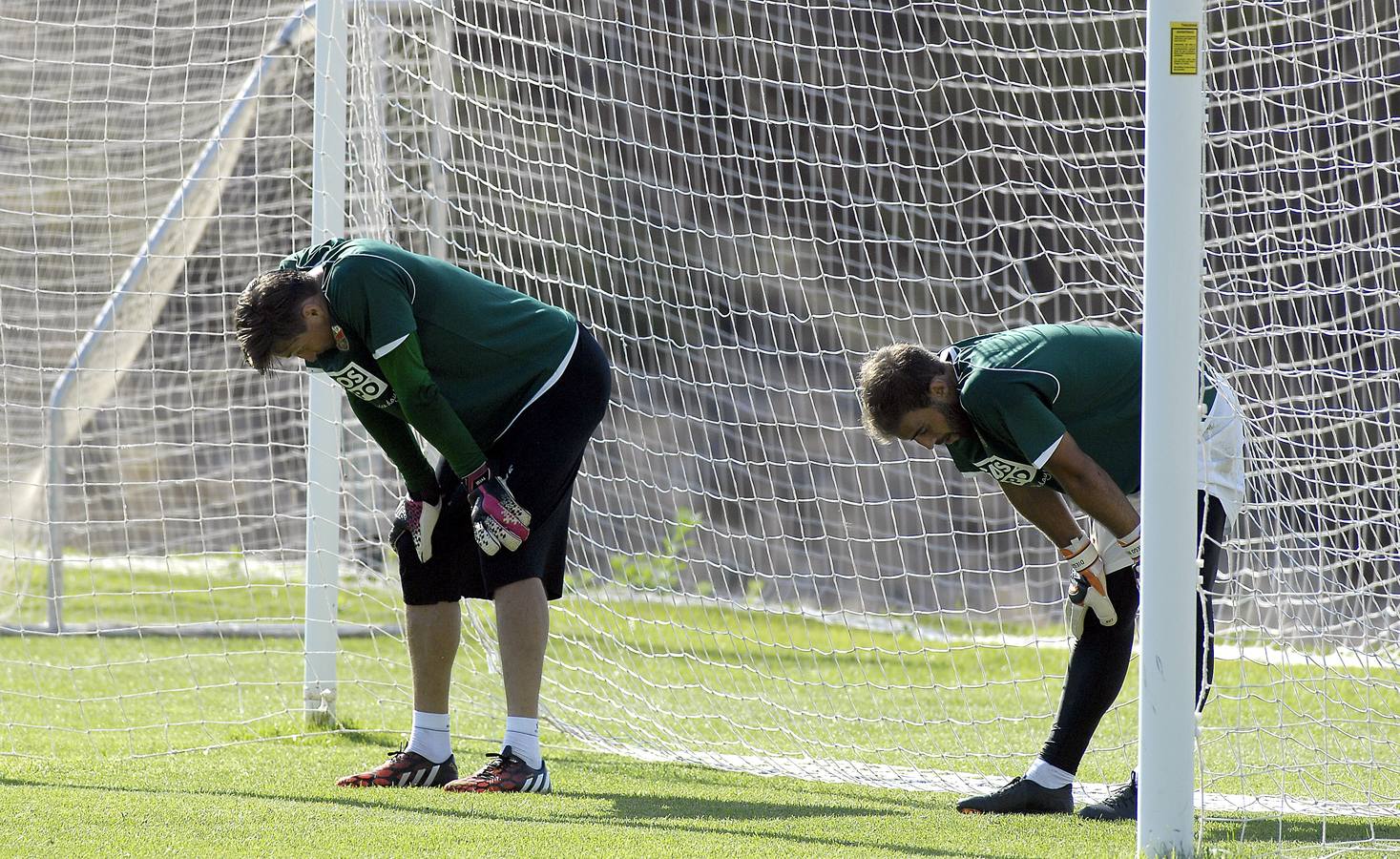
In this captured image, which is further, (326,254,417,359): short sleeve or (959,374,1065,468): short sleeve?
(326,254,417,359): short sleeve

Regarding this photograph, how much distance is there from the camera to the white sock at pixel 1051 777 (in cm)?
343

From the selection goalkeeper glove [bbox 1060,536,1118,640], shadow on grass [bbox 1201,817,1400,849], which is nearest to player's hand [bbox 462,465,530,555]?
goalkeeper glove [bbox 1060,536,1118,640]

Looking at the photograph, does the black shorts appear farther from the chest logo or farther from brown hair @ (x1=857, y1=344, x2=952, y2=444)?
brown hair @ (x1=857, y1=344, x2=952, y2=444)

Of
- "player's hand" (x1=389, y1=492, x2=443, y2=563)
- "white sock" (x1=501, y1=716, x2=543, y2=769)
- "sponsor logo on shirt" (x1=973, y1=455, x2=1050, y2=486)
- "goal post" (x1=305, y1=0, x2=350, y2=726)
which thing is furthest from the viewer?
Answer: "goal post" (x1=305, y1=0, x2=350, y2=726)

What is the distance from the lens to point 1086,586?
10.8 ft

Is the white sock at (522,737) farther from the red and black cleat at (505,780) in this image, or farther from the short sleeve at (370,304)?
the short sleeve at (370,304)

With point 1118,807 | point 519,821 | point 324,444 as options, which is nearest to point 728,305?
point 324,444

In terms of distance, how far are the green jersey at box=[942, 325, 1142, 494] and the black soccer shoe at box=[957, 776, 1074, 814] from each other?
29.4 inches

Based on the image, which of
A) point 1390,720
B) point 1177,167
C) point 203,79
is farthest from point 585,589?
point 1177,167

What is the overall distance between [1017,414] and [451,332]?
57.7 inches

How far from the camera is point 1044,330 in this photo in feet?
11.0

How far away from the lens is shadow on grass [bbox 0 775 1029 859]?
10.0 feet

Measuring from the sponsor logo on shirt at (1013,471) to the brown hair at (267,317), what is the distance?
1708 mm

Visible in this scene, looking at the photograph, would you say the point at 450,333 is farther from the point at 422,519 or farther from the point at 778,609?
the point at 778,609
